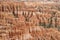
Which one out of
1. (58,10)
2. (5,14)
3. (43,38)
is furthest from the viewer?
(58,10)

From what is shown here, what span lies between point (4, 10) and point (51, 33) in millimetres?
1380

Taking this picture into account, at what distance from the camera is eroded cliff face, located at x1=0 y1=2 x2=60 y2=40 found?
367 centimetres

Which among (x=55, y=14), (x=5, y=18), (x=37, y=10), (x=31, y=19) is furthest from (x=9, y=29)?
(x=55, y=14)

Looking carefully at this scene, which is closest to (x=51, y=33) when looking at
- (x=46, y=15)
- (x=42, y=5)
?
(x=46, y=15)

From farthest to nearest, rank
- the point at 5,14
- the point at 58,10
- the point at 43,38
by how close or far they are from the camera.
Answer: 1. the point at 58,10
2. the point at 5,14
3. the point at 43,38

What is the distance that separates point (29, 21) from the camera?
3.90m

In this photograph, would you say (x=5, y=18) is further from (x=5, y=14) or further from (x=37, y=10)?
(x=37, y=10)

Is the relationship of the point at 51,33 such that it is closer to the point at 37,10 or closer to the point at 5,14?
the point at 37,10

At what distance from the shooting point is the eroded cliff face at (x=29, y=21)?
367cm

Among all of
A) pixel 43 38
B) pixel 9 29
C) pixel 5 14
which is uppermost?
pixel 5 14

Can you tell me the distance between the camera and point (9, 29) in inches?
145

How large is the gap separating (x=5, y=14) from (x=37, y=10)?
2.91 ft

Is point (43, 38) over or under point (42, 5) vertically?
under

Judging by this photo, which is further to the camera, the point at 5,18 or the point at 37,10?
the point at 37,10
